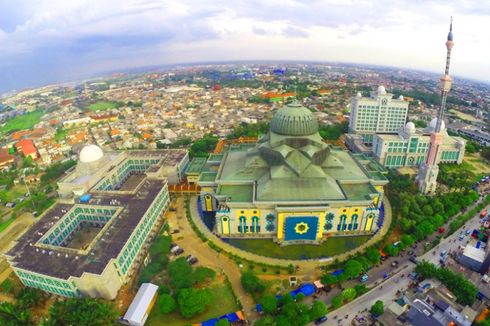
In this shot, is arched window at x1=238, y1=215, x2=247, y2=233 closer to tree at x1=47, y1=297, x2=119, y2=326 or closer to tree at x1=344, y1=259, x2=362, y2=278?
tree at x1=344, y1=259, x2=362, y2=278

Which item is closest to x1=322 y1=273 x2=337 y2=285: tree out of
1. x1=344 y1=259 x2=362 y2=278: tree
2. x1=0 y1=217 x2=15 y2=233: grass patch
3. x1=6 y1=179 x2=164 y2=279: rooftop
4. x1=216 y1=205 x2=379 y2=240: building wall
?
x1=344 y1=259 x2=362 y2=278: tree

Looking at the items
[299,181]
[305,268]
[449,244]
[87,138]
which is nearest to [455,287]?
[449,244]

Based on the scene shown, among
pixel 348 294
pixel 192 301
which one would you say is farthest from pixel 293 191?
pixel 192 301

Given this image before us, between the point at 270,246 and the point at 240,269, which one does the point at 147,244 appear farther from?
the point at 270,246

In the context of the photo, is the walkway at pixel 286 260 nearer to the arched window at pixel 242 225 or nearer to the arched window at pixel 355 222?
the arched window at pixel 355 222

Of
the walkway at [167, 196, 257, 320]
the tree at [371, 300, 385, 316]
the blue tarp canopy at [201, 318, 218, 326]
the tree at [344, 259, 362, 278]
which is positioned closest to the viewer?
the blue tarp canopy at [201, 318, 218, 326]

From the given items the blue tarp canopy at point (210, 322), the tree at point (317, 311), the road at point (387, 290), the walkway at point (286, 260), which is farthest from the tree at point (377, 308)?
the blue tarp canopy at point (210, 322)

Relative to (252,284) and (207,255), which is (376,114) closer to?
(207,255)
